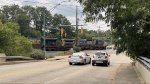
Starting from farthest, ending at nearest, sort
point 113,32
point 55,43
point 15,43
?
point 55,43, point 15,43, point 113,32

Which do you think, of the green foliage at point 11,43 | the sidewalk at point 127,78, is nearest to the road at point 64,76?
the sidewalk at point 127,78

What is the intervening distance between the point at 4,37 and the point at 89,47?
64.5m

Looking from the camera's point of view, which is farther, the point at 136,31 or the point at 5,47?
the point at 5,47

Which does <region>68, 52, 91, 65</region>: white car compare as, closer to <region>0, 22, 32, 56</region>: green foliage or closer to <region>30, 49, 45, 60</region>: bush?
<region>0, 22, 32, 56</region>: green foliage

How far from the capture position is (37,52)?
2137 inches

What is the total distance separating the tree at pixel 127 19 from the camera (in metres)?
18.0

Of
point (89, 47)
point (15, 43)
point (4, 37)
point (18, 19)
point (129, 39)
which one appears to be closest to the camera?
point (129, 39)

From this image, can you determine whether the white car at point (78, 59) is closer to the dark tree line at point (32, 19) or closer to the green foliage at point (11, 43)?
the green foliage at point (11, 43)

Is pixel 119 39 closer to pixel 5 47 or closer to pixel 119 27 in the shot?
pixel 119 27

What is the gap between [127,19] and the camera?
94.8 ft

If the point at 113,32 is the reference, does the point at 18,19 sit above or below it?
above

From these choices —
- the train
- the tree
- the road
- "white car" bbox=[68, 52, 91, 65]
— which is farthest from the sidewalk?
the train

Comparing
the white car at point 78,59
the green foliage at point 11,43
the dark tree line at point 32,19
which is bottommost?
the white car at point 78,59

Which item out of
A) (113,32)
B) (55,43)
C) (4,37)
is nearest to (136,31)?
(113,32)
